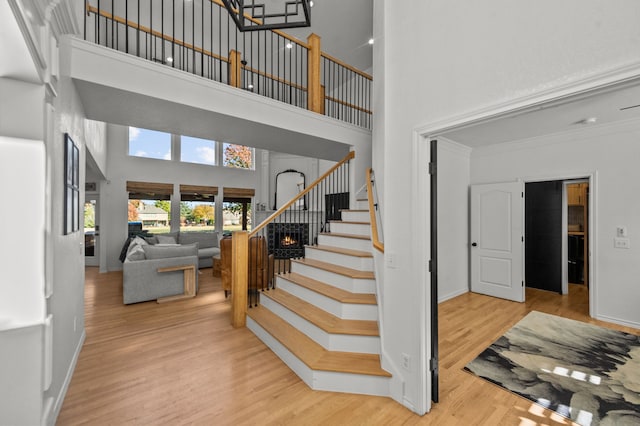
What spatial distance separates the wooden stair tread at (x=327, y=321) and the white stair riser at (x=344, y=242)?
3.23ft

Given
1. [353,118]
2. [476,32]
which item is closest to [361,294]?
[476,32]

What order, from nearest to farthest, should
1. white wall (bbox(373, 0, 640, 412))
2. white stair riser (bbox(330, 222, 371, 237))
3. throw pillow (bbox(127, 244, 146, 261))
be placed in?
1. white wall (bbox(373, 0, 640, 412))
2. white stair riser (bbox(330, 222, 371, 237))
3. throw pillow (bbox(127, 244, 146, 261))

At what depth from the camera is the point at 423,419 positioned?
2.00 m

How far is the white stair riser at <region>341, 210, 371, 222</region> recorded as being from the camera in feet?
13.8

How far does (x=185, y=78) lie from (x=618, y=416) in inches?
186

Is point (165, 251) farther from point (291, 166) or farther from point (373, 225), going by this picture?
point (291, 166)

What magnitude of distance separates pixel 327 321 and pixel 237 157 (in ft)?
25.1

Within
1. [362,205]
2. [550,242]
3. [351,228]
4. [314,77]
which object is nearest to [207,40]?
[314,77]

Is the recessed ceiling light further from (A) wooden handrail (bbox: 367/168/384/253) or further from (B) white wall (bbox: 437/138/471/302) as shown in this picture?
(A) wooden handrail (bbox: 367/168/384/253)

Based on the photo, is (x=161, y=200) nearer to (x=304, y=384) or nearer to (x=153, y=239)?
(x=153, y=239)

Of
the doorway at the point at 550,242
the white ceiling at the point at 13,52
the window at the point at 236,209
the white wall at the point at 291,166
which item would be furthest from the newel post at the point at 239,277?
the window at the point at 236,209

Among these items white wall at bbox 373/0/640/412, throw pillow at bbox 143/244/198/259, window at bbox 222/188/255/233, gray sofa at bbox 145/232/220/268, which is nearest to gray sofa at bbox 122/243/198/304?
throw pillow at bbox 143/244/198/259

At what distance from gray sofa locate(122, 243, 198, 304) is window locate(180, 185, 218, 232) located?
12.4 feet

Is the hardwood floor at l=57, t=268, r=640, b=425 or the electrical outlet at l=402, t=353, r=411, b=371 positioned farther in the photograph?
the electrical outlet at l=402, t=353, r=411, b=371
